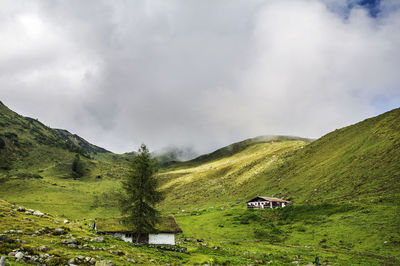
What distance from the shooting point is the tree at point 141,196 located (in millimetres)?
37859

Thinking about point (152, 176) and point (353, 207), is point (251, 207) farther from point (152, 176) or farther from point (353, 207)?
point (152, 176)

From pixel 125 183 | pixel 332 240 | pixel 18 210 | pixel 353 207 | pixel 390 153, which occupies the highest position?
pixel 390 153

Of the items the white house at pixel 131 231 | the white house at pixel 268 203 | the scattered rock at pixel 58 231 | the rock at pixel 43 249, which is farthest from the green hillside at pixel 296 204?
the white house at pixel 268 203

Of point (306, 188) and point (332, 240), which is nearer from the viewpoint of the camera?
point (332, 240)

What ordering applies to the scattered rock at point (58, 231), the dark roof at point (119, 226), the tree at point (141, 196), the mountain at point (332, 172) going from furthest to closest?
the mountain at point (332, 172), the dark roof at point (119, 226), the tree at point (141, 196), the scattered rock at point (58, 231)

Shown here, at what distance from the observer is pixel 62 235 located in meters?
23.9

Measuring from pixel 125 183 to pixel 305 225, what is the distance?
51023 millimetres

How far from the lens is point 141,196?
125ft

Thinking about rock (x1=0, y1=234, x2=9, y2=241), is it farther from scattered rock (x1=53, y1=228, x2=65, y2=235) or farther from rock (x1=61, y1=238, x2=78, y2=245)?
scattered rock (x1=53, y1=228, x2=65, y2=235)

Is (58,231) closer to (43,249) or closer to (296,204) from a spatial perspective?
(43,249)

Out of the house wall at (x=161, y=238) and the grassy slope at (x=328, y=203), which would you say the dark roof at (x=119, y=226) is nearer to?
the house wall at (x=161, y=238)

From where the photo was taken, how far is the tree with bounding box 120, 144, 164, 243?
37859 millimetres

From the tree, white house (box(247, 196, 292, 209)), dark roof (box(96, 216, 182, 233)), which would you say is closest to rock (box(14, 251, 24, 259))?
the tree

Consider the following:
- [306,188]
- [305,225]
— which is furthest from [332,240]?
[306,188]
